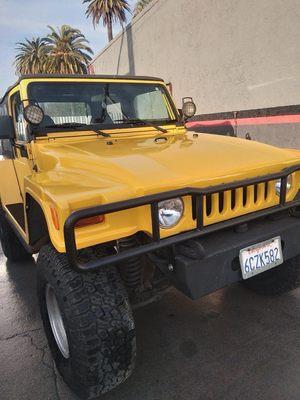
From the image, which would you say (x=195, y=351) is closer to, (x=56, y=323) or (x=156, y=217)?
(x=56, y=323)

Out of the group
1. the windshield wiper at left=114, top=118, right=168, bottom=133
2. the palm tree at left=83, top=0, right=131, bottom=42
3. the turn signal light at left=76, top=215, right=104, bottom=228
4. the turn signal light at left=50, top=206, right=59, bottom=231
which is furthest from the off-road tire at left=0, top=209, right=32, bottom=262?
the palm tree at left=83, top=0, right=131, bottom=42

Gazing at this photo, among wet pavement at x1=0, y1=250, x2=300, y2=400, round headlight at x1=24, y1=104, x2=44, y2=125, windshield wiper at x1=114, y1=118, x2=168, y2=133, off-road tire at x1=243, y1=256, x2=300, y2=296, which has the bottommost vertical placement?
wet pavement at x1=0, y1=250, x2=300, y2=400

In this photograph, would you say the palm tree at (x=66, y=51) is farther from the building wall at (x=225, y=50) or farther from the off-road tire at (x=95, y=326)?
the off-road tire at (x=95, y=326)

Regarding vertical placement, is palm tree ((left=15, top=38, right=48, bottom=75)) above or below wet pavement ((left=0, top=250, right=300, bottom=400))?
above

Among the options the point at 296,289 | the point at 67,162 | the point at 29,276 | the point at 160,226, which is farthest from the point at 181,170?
the point at 29,276

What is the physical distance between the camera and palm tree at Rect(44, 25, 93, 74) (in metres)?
29.7

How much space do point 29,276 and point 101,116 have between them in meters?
1.90

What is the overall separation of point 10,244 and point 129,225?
2.73 meters

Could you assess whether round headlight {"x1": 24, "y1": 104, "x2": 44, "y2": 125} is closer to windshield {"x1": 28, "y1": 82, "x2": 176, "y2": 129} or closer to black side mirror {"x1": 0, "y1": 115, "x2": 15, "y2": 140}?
windshield {"x1": 28, "y1": 82, "x2": 176, "y2": 129}

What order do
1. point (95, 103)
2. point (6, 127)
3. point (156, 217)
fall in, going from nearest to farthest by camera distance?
point (156, 217) → point (6, 127) → point (95, 103)

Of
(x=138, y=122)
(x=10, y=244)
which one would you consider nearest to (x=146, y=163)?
(x=138, y=122)

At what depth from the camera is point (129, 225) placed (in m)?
1.94

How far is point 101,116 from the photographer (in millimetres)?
3270

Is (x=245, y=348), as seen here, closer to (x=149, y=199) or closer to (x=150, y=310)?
(x=150, y=310)
